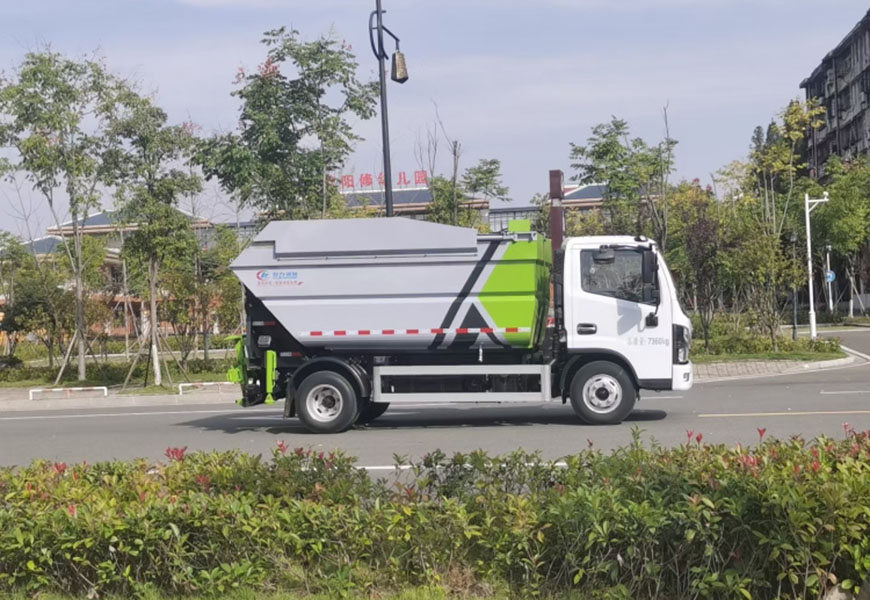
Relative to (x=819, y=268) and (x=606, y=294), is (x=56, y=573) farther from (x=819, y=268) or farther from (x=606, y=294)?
(x=819, y=268)

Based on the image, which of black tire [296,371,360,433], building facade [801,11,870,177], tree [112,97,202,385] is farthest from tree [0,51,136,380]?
building facade [801,11,870,177]

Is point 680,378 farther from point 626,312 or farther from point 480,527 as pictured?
point 480,527

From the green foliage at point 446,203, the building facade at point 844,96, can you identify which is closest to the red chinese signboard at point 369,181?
the green foliage at point 446,203

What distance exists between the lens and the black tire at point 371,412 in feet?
45.0

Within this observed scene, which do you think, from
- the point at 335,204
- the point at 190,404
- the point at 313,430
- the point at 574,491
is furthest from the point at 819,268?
the point at 574,491

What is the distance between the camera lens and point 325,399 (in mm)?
12711

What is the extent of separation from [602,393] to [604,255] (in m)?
1.79

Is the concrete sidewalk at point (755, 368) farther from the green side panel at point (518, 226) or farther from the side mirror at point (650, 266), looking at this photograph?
the green side panel at point (518, 226)

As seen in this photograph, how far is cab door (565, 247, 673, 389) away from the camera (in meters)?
12.4

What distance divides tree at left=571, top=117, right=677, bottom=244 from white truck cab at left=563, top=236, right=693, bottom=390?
1563 cm

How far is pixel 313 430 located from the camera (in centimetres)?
1276

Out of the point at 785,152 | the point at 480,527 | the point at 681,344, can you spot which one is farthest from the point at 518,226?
the point at 785,152

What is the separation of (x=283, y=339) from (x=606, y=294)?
14.1 ft

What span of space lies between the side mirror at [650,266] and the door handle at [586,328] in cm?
88
